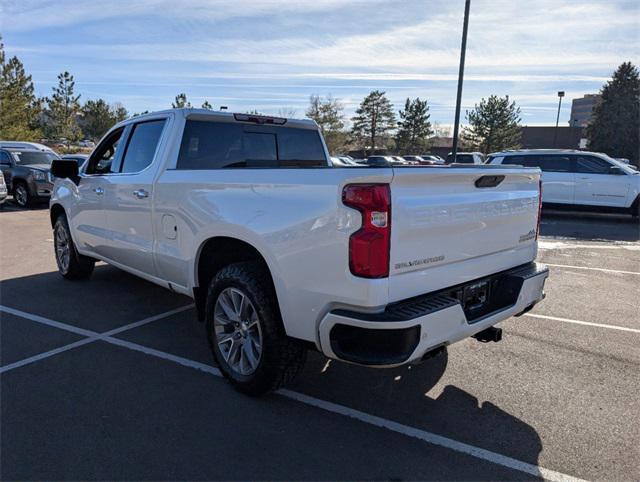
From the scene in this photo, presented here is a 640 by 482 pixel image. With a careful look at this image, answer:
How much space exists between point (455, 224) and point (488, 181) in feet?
1.54

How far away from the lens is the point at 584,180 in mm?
13234

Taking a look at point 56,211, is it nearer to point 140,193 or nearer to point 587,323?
point 140,193

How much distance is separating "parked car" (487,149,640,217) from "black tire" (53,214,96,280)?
35.0ft

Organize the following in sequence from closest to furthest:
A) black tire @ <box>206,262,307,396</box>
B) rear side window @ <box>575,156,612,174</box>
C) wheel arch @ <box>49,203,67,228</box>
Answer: black tire @ <box>206,262,307,396</box>
wheel arch @ <box>49,203,67,228</box>
rear side window @ <box>575,156,612,174</box>

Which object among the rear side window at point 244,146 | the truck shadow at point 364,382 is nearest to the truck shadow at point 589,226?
the rear side window at point 244,146

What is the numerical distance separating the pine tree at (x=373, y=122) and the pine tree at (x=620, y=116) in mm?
24638

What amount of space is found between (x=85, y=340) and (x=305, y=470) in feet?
8.80

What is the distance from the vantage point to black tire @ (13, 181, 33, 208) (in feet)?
48.8

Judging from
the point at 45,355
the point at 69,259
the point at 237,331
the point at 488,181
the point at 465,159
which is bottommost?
the point at 465,159

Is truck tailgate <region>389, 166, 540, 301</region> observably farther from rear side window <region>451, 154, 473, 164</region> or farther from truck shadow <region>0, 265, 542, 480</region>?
rear side window <region>451, 154, 473, 164</region>

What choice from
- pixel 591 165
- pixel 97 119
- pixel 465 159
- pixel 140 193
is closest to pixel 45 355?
pixel 140 193

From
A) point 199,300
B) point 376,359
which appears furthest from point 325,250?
point 199,300

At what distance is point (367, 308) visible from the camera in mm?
2689

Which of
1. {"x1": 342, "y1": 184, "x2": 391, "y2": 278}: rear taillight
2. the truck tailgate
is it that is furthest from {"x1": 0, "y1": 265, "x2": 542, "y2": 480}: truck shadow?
{"x1": 342, "y1": 184, "x2": 391, "y2": 278}: rear taillight
